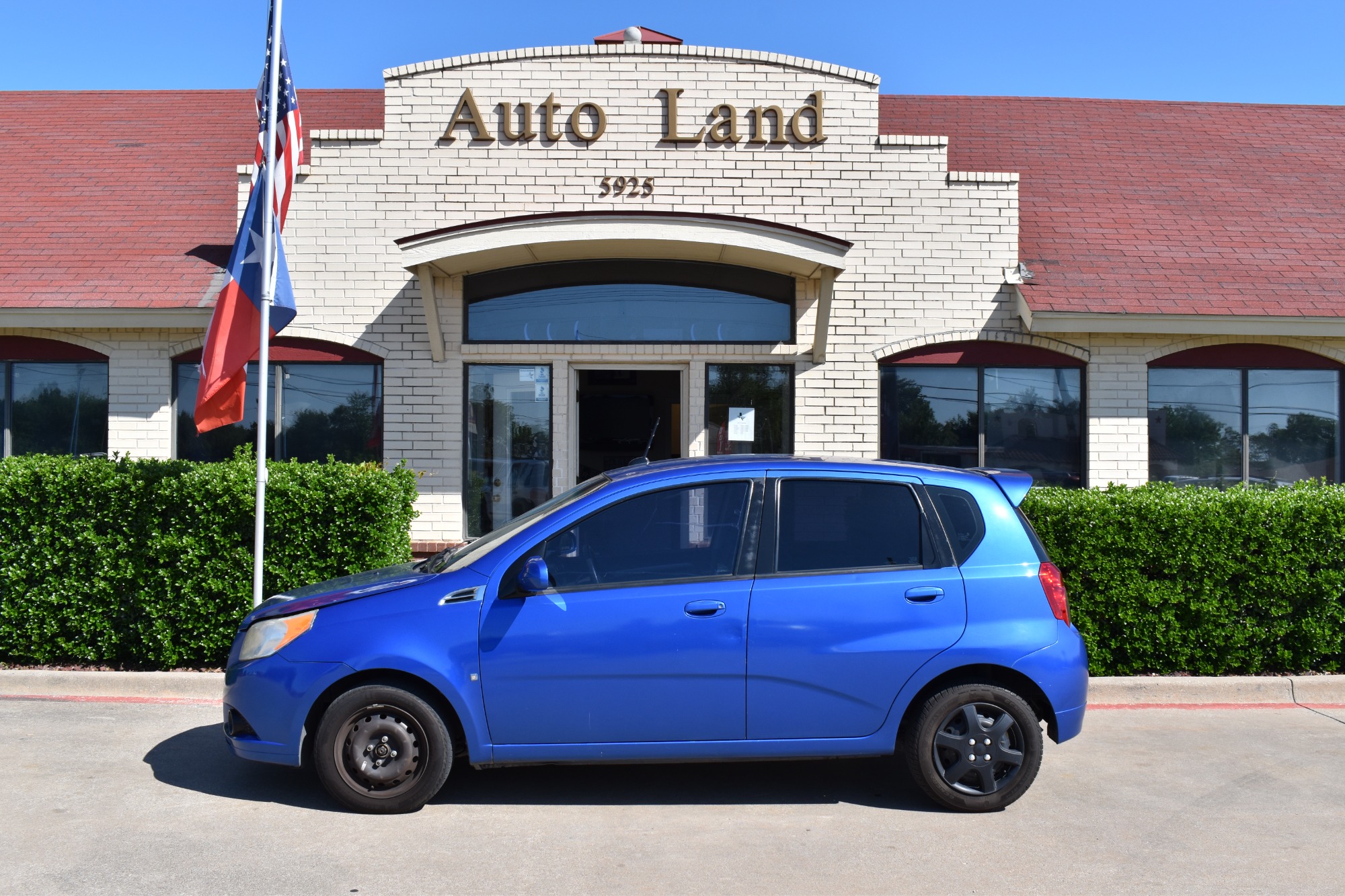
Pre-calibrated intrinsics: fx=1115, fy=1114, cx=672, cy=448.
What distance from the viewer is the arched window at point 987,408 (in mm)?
10906

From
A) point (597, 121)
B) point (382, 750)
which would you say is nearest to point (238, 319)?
point (382, 750)

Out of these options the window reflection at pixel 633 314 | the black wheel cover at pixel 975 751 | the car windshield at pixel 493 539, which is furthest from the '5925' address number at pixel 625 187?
the black wheel cover at pixel 975 751

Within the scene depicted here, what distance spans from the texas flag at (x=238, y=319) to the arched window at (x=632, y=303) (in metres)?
3.09

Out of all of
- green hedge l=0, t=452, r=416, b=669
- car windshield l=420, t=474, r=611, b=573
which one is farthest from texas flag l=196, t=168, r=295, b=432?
car windshield l=420, t=474, r=611, b=573

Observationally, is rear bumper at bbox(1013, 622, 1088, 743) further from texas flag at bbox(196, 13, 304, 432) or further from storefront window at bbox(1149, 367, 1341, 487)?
storefront window at bbox(1149, 367, 1341, 487)

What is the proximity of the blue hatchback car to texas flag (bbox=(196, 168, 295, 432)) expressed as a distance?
284cm

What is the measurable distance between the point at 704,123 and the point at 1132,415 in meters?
5.08

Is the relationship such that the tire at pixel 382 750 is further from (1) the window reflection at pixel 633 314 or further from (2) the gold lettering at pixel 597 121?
(2) the gold lettering at pixel 597 121

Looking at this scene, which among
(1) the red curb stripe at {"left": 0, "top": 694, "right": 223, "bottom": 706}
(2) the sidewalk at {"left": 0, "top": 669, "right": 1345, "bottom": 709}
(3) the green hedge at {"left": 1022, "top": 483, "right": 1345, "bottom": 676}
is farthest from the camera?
(3) the green hedge at {"left": 1022, "top": 483, "right": 1345, "bottom": 676}

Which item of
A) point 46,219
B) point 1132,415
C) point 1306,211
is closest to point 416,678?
point 1132,415

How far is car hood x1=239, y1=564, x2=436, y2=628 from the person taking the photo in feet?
17.6

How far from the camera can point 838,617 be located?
5.28m

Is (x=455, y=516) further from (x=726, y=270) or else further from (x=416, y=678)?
(x=416, y=678)

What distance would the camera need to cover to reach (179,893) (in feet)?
14.2
